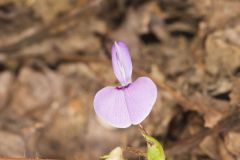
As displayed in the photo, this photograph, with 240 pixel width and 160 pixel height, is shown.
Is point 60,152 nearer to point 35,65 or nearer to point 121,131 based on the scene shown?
point 121,131

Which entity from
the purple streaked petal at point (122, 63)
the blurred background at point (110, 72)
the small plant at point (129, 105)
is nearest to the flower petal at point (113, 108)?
the small plant at point (129, 105)

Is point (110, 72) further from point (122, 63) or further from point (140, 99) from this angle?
point (140, 99)

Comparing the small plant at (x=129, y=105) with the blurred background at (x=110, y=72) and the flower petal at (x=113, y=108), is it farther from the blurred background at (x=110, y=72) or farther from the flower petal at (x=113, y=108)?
the blurred background at (x=110, y=72)

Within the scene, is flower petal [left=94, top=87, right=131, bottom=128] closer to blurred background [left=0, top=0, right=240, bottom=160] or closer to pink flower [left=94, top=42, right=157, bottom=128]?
pink flower [left=94, top=42, right=157, bottom=128]

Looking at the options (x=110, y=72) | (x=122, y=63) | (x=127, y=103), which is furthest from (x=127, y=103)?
(x=110, y=72)

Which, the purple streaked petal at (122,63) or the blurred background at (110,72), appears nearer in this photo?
the purple streaked petal at (122,63)

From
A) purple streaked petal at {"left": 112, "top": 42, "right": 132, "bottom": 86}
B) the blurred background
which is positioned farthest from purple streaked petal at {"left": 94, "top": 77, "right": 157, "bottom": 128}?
the blurred background
